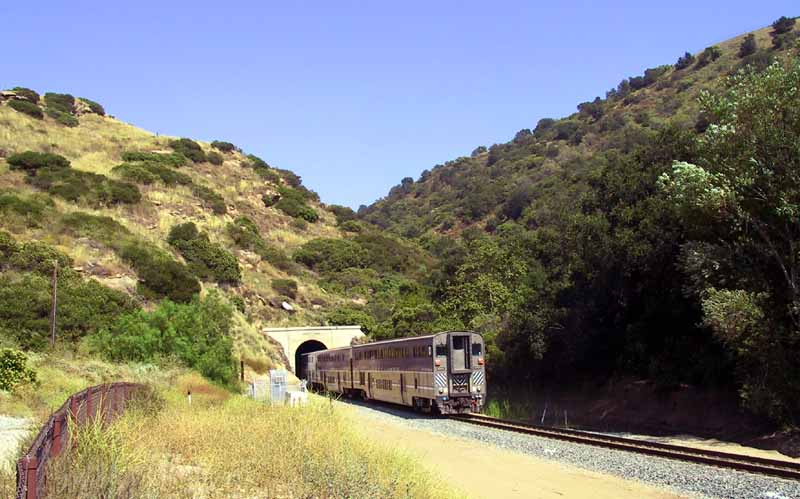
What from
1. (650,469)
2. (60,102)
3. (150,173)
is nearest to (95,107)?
(60,102)

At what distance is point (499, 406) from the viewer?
104 feet

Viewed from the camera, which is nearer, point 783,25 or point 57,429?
point 57,429

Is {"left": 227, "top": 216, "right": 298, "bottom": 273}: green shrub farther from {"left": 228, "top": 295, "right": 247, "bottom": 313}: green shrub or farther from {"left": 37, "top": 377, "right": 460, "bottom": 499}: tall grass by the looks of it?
{"left": 37, "top": 377, "right": 460, "bottom": 499}: tall grass

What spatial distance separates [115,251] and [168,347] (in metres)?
16.1

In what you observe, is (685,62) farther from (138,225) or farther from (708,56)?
(138,225)

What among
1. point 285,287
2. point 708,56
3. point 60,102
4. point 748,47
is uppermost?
point 708,56

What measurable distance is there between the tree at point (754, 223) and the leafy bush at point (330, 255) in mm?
56379

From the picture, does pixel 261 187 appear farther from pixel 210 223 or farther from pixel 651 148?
pixel 651 148

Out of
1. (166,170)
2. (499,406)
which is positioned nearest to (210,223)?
(166,170)

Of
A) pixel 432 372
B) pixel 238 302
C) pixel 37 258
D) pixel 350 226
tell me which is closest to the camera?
pixel 432 372

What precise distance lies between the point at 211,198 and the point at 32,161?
17.9 meters

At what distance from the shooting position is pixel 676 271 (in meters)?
24.6

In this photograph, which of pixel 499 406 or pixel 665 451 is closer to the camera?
pixel 665 451

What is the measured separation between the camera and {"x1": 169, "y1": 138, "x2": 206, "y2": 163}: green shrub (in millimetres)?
86562
